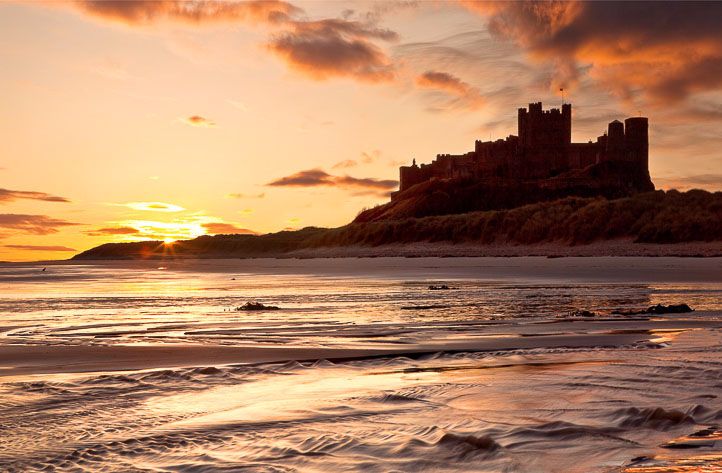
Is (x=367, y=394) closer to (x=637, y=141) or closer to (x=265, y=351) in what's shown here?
(x=265, y=351)

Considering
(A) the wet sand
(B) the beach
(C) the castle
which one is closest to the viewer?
(B) the beach

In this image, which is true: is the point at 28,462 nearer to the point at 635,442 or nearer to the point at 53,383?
the point at 53,383

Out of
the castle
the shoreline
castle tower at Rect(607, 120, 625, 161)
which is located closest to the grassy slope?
the shoreline

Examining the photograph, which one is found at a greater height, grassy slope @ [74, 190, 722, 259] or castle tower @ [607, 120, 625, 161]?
castle tower @ [607, 120, 625, 161]

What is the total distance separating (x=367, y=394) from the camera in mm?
5645

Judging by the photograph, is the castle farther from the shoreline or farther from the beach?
the beach

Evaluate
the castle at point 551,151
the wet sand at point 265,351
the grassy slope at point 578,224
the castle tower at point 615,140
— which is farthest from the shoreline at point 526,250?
the castle tower at point 615,140

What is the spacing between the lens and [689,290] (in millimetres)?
18891

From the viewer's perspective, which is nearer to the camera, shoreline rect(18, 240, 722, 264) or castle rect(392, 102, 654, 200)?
shoreline rect(18, 240, 722, 264)

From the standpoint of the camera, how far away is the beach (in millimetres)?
3939

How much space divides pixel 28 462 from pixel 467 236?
77.4 metres

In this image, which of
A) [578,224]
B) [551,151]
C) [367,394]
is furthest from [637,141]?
[367,394]

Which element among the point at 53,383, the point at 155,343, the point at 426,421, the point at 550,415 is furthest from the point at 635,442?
the point at 155,343

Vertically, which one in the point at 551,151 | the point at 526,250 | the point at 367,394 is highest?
the point at 551,151
